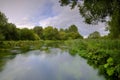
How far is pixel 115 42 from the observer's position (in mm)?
19172

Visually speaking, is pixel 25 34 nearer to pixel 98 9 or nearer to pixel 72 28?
pixel 72 28

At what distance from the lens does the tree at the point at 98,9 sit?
13.7 m

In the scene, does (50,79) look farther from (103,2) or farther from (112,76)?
(103,2)

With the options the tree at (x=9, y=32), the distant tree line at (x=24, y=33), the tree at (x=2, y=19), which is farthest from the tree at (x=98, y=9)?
the tree at (x=9, y=32)

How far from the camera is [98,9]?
14977mm

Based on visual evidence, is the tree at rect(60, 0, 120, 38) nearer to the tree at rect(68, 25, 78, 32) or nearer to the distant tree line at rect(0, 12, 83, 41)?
the distant tree line at rect(0, 12, 83, 41)

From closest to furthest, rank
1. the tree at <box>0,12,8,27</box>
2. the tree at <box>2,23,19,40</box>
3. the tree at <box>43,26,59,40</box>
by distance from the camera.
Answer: the tree at <box>0,12,8,27</box>
the tree at <box>2,23,19,40</box>
the tree at <box>43,26,59,40</box>

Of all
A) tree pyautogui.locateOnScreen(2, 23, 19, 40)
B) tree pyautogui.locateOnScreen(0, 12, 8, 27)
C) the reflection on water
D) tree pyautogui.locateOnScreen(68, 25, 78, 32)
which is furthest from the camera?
tree pyautogui.locateOnScreen(68, 25, 78, 32)

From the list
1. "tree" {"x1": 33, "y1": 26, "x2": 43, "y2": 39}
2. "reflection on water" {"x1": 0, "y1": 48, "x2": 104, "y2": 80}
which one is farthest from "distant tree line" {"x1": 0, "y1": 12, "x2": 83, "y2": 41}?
"reflection on water" {"x1": 0, "y1": 48, "x2": 104, "y2": 80}

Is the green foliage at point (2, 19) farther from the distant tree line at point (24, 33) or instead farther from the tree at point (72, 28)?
the tree at point (72, 28)

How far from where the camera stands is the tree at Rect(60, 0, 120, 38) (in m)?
13.7

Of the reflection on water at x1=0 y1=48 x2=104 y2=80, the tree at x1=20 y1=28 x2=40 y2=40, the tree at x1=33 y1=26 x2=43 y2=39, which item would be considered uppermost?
the tree at x1=33 y1=26 x2=43 y2=39

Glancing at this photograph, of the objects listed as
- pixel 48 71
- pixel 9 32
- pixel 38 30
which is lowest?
pixel 48 71

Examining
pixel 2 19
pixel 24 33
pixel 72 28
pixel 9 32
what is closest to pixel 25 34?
pixel 24 33
